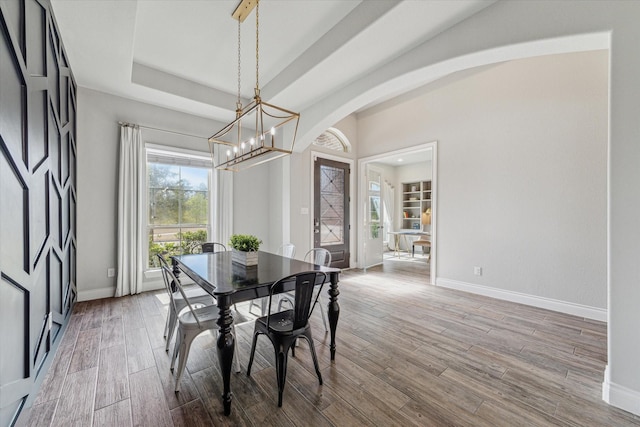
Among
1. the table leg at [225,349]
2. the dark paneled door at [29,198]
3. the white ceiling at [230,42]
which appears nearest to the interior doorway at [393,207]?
the white ceiling at [230,42]

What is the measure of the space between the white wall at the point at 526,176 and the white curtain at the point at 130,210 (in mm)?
4806

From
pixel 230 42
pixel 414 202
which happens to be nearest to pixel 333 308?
pixel 230 42

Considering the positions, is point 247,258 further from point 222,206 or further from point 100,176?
point 100,176

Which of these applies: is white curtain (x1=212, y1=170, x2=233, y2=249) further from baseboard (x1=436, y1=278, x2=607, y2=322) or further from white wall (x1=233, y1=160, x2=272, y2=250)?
baseboard (x1=436, y1=278, x2=607, y2=322)

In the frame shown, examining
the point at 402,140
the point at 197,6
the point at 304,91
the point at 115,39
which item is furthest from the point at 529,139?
the point at 115,39

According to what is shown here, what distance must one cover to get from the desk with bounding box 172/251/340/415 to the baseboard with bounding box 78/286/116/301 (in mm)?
1827

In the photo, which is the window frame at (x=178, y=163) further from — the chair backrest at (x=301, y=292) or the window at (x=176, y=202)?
the chair backrest at (x=301, y=292)

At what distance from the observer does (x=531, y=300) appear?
353 cm

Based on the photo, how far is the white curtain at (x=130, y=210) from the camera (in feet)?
12.3

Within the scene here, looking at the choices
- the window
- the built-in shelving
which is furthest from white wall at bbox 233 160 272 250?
the built-in shelving

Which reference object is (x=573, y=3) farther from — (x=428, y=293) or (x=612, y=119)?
(x=428, y=293)

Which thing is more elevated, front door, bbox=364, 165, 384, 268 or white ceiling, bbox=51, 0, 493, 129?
white ceiling, bbox=51, 0, 493, 129

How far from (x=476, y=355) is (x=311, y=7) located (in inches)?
145

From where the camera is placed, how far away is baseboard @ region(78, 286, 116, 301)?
3.57m
